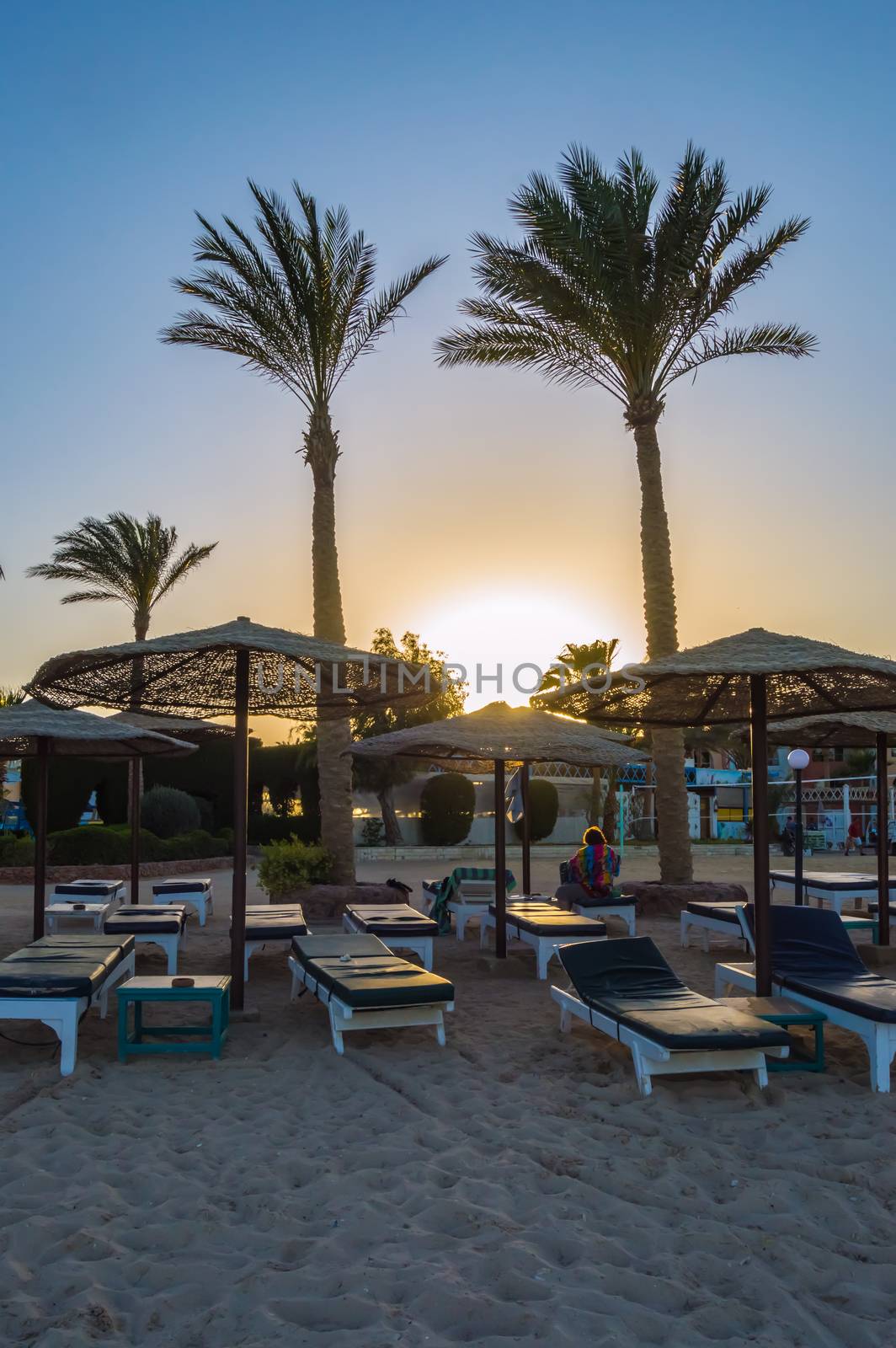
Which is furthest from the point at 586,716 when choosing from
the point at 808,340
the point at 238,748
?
the point at 808,340

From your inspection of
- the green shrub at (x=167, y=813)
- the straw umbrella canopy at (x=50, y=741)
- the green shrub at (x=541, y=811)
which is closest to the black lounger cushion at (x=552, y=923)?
the straw umbrella canopy at (x=50, y=741)

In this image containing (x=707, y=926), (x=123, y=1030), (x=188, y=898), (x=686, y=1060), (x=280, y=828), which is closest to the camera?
(x=686, y=1060)

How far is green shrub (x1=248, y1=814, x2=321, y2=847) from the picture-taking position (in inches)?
1004

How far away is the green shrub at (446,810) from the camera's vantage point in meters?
27.0

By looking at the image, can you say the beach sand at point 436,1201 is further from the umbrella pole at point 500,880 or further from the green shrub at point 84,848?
the green shrub at point 84,848

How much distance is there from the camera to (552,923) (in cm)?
879

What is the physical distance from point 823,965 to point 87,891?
9.29 meters

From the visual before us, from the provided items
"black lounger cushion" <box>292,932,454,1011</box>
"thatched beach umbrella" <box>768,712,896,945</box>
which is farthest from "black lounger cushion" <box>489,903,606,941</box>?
"thatched beach umbrella" <box>768,712,896,945</box>

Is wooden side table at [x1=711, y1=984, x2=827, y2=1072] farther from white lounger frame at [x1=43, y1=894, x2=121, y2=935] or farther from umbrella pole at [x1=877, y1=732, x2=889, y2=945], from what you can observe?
white lounger frame at [x1=43, y1=894, x2=121, y2=935]

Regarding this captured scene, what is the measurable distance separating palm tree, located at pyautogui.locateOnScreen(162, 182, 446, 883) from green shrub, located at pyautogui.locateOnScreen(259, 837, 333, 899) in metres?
0.21

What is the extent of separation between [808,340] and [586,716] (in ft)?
32.3

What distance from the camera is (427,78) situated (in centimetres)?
1062

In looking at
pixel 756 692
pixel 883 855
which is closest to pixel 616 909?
pixel 883 855

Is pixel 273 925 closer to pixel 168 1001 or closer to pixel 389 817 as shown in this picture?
pixel 168 1001
